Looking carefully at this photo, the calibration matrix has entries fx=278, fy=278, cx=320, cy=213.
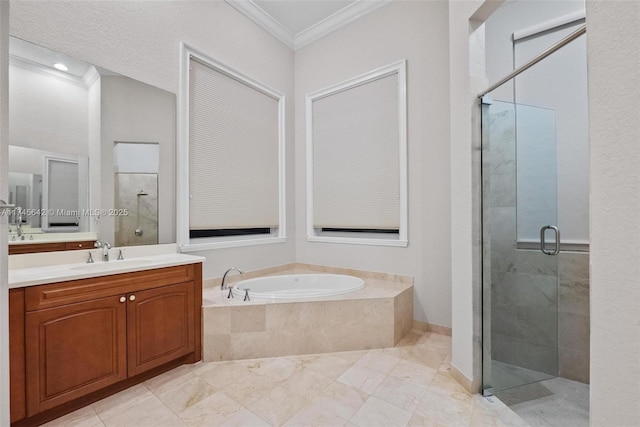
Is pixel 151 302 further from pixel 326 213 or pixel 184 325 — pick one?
pixel 326 213

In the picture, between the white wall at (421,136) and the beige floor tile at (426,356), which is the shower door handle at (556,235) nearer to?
the white wall at (421,136)

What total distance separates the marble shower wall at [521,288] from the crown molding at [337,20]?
1.95 meters

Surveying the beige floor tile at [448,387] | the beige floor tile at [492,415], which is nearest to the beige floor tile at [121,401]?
the beige floor tile at [448,387]

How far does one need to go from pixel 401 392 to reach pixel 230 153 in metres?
2.50

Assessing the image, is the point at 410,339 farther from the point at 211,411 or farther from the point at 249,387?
the point at 211,411

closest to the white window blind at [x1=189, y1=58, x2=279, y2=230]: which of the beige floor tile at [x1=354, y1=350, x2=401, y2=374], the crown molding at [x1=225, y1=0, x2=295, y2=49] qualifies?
the crown molding at [x1=225, y1=0, x2=295, y2=49]

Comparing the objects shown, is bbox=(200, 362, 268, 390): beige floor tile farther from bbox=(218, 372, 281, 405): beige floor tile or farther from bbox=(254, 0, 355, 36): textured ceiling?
bbox=(254, 0, 355, 36): textured ceiling

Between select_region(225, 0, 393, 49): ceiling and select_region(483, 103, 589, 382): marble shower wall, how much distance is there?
6.83 ft

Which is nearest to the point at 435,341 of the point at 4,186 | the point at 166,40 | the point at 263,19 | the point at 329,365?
the point at 329,365

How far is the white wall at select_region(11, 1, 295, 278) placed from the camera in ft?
5.77

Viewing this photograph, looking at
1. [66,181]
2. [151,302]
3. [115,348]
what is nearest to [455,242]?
[151,302]

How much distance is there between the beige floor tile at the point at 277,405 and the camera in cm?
150

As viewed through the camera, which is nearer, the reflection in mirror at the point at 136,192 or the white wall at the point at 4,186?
the white wall at the point at 4,186

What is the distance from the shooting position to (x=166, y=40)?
2.30 metres
